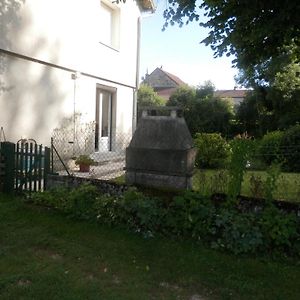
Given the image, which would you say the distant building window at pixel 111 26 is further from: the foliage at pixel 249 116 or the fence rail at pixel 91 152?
the foliage at pixel 249 116

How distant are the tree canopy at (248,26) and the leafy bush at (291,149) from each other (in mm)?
5061

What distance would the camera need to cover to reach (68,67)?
36.4 ft

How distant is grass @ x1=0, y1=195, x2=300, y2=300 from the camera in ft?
12.3

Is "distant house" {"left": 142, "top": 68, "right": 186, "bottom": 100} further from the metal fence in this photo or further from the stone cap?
the stone cap

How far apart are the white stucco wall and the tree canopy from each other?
3.68 meters

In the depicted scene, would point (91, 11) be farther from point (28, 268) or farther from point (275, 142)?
point (28, 268)

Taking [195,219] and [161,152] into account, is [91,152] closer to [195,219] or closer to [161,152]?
[161,152]

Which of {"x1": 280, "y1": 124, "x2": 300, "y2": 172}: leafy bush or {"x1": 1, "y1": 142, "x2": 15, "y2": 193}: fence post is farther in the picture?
{"x1": 280, "y1": 124, "x2": 300, "y2": 172}: leafy bush

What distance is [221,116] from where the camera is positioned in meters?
24.8

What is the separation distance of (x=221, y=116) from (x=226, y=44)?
17.8 metres

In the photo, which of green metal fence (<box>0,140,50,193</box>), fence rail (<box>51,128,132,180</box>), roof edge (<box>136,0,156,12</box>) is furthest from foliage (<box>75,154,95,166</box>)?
roof edge (<box>136,0,156,12</box>)

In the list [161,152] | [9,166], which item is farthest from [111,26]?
[161,152]

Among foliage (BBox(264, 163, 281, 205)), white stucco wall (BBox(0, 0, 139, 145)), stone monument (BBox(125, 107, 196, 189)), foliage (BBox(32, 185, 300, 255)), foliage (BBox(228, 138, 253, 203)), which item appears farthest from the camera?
white stucco wall (BBox(0, 0, 139, 145))

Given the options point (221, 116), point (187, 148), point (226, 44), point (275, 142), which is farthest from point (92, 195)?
point (221, 116)
